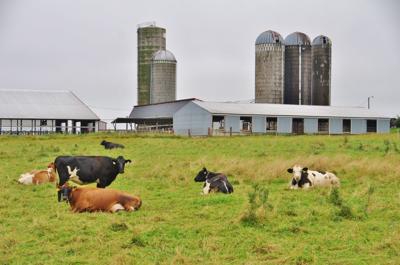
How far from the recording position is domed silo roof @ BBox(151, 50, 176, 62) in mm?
67981

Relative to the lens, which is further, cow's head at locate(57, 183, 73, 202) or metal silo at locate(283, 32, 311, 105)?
metal silo at locate(283, 32, 311, 105)

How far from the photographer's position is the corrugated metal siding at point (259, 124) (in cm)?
5084

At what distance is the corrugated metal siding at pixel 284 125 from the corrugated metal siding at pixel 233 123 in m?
4.65

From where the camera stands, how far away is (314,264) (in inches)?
268

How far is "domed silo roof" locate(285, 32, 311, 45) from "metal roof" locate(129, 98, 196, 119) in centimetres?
1350

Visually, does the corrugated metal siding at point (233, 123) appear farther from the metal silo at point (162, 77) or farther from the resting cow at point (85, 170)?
the resting cow at point (85, 170)

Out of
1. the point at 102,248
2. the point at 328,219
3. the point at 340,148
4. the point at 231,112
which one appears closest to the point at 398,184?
the point at 328,219

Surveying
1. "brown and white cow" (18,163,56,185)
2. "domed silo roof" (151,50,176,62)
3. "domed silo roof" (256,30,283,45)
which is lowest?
"brown and white cow" (18,163,56,185)

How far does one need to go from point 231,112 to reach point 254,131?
308 centimetres

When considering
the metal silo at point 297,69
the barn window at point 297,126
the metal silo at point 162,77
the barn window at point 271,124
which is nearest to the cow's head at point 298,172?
the barn window at point 271,124

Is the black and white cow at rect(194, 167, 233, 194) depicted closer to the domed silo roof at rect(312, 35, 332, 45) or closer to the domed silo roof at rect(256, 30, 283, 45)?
the domed silo roof at rect(256, 30, 283, 45)

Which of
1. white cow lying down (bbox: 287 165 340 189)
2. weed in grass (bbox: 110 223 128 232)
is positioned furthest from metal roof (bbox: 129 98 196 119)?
weed in grass (bbox: 110 223 128 232)

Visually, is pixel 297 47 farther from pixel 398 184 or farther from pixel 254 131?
pixel 398 184

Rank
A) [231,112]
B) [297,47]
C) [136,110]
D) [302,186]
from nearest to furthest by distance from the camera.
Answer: [302,186] < [231,112] < [297,47] < [136,110]
